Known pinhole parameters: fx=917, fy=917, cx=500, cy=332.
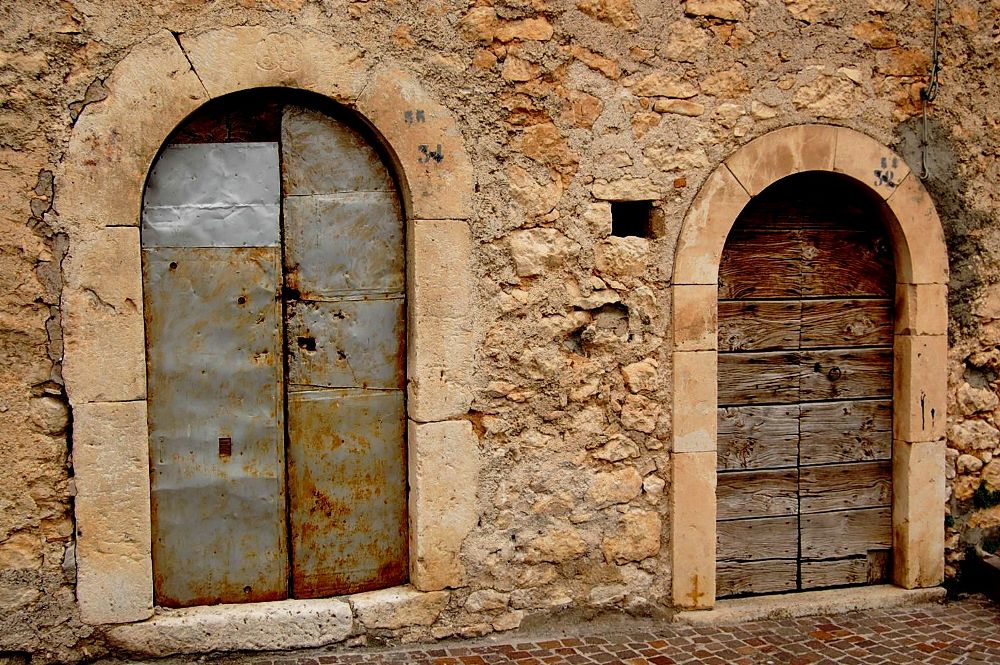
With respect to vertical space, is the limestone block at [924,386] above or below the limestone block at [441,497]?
above

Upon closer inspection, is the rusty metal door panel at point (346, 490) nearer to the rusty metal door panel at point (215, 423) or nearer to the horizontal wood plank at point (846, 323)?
the rusty metal door panel at point (215, 423)

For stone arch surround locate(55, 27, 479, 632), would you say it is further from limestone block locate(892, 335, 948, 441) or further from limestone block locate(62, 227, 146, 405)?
limestone block locate(892, 335, 948, 441)

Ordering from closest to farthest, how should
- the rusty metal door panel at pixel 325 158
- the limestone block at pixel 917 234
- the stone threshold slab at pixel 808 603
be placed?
the rusty metal door panel at pixel 325 158 < the stone threshold slab at pixel 808 603 < the limestone block at pixel 917 234

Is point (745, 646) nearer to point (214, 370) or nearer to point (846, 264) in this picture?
point (846, 264)

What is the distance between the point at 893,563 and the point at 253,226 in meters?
3.52

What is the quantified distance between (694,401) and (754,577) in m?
1.00

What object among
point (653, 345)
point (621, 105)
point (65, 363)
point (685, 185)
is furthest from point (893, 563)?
point (65, 363)

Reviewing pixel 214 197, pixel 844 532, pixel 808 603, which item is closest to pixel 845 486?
pixel 844 532

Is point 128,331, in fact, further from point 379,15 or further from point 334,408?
point 379,15

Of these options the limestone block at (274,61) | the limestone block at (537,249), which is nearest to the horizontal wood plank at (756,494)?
the limestone block at (537,249)

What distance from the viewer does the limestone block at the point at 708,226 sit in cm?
418

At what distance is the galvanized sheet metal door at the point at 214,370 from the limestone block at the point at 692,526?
5.87ft

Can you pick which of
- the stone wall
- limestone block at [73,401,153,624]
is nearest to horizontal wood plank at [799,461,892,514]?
the stone wall

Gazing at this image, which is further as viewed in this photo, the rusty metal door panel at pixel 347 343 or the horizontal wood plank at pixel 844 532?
the horizontal wood plank at pixel 844 532
